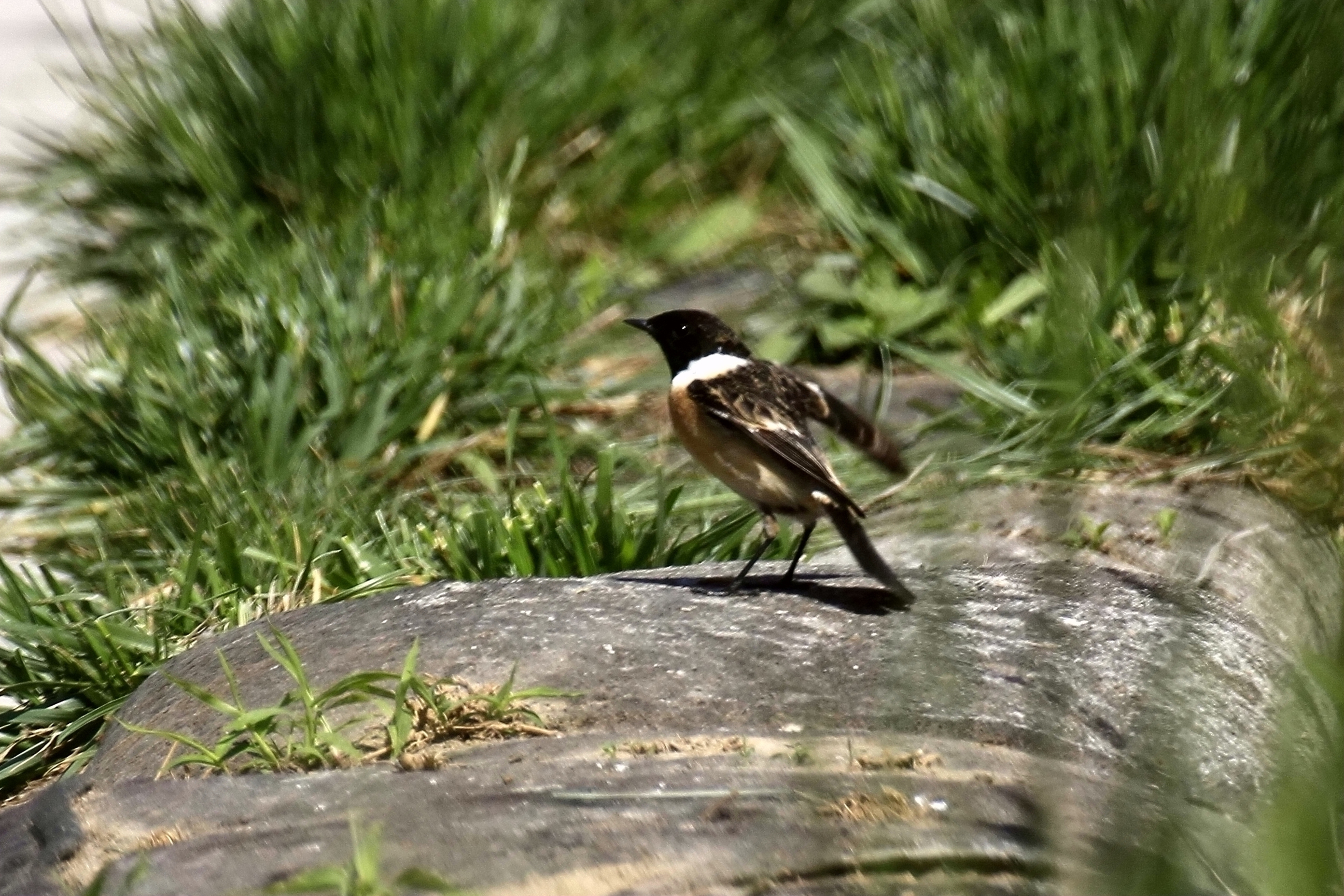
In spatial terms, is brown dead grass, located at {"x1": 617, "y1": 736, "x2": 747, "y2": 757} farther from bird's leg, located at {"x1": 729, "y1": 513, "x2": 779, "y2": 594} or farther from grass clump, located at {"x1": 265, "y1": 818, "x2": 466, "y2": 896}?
bird's leg, located at {"x1": 729, "y1": 513, "x2": 779, "y2": 594}

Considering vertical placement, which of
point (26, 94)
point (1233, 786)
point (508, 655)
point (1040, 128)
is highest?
point (26, 94)

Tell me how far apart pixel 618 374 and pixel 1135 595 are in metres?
2.51

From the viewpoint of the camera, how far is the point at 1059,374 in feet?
4.87

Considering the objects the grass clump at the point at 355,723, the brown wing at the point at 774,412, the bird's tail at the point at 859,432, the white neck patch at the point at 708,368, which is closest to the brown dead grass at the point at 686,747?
the grass clump at the point at 355,723

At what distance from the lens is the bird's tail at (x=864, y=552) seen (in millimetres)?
3691

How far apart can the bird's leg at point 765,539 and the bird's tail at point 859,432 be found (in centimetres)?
27

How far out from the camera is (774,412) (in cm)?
419

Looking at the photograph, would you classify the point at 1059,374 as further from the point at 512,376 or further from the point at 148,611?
the point at 512,376

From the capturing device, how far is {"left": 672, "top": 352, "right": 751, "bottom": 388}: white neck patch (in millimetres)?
4424

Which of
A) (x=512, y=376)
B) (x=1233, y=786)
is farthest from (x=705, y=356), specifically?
(x=1233, y=786)

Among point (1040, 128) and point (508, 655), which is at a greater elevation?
point (1040, 128)

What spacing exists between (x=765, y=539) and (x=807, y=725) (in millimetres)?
1123

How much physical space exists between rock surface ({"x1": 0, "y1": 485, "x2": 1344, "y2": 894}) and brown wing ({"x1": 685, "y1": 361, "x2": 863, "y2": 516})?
27cm

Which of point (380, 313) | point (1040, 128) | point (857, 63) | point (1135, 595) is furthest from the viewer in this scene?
point (857, 63)
